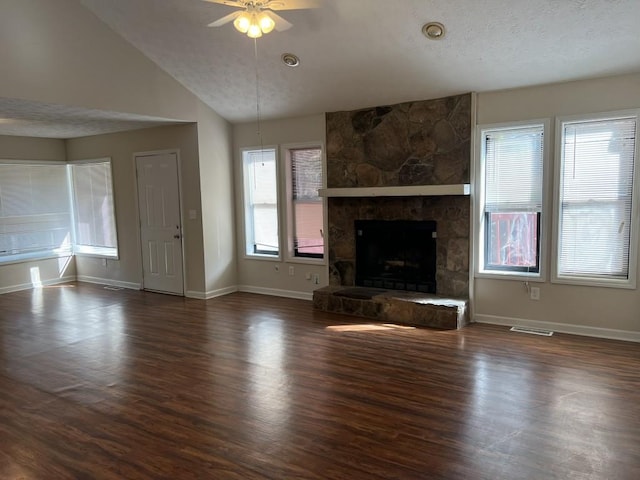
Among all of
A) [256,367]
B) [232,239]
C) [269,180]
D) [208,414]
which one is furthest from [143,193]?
[208,414]

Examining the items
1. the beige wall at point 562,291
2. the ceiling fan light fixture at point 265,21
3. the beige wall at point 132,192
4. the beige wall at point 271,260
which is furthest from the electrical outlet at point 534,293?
the beige wall at point 132,192

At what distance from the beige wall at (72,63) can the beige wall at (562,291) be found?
150 inches

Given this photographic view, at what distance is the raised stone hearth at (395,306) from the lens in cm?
474

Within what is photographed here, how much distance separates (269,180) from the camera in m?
6.44

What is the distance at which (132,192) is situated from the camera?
698cm

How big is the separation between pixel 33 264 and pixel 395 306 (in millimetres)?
6027

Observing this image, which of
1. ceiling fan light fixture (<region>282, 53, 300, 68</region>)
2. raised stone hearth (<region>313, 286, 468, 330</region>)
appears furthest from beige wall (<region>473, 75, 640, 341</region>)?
ceiling fan light fixture (<region>282, 53, 300, 68</region>)

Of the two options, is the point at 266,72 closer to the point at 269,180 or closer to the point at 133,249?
the point at 269,180

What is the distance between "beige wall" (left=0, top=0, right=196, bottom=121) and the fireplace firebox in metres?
2.94

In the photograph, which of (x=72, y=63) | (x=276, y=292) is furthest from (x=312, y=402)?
(x=72, y=63)

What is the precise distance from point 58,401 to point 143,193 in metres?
4.10

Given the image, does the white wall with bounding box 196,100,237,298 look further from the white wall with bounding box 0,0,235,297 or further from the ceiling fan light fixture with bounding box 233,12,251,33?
the ceiling fan light fixture with bounding box 233,12,251,33

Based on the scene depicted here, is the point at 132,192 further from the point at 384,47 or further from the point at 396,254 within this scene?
the point at 384,47

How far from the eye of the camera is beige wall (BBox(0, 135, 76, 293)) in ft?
23.4
